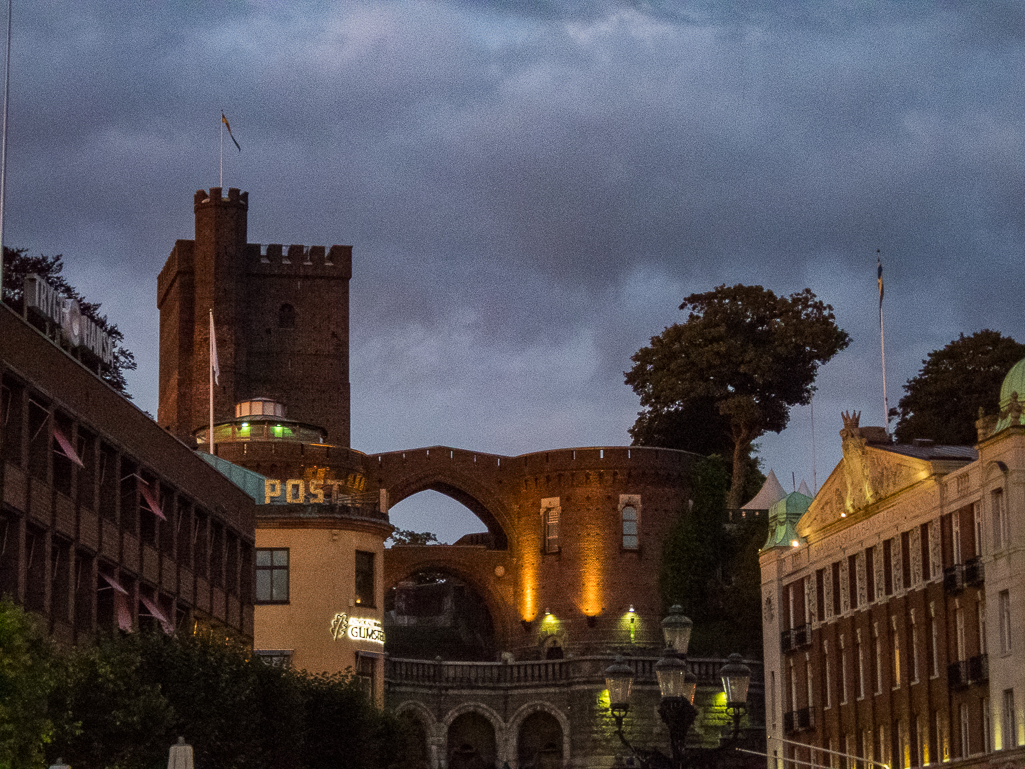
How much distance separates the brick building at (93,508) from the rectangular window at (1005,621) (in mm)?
21569

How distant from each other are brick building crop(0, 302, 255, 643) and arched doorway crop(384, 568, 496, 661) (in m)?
45.5

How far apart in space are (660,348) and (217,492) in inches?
2035

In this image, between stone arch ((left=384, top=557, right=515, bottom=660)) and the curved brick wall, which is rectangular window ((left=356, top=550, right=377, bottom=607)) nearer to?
the curved brick wall

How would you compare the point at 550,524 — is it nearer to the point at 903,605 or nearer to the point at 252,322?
the point at 252,322

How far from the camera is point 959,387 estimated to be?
98562 mm

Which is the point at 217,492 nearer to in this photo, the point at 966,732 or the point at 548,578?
the point at 966,732

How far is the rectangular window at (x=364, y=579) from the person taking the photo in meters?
77.6

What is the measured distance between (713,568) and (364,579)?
30776 millimetres

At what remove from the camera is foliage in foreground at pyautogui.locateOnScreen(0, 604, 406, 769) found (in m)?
32.8

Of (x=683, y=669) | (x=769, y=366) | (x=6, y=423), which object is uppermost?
(x=769, y=366)

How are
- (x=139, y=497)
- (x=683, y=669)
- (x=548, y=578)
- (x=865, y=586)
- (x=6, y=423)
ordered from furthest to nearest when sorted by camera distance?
(x=548, y=578) < (x=865, y=586) < (x=139, y=497) < (x=6, y=423) < (x=683, y=669)

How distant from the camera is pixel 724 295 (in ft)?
371

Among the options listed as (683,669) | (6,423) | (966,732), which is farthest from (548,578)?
(683,669)

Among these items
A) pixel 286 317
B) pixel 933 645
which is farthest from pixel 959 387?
pixel 286 317
